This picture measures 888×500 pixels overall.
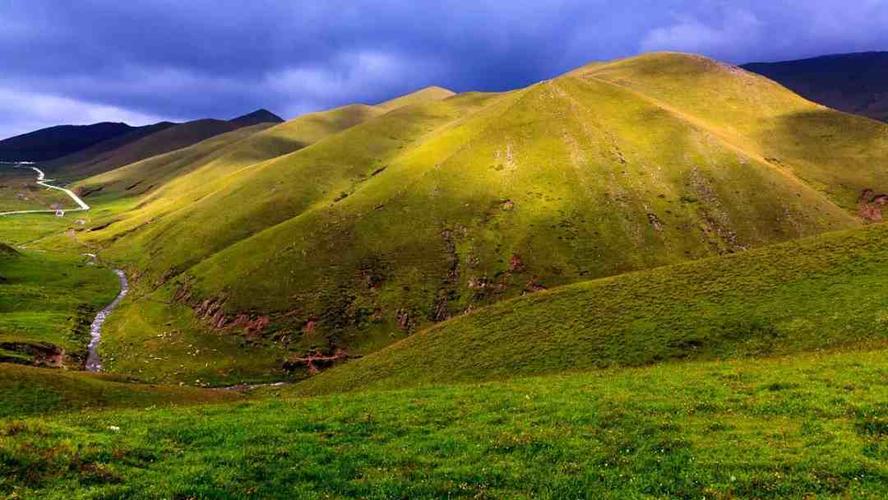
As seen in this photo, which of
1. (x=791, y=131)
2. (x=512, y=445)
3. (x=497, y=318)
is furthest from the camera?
(x=791, y=131)

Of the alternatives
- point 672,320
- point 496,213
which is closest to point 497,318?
point 672,320

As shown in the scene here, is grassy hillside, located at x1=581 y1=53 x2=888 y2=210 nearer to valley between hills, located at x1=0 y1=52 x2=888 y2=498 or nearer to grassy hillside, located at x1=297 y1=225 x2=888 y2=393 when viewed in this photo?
valley between hills, located at x1=0 y1=52 x2=888 y2=498

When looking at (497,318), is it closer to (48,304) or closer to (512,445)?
(512,445)

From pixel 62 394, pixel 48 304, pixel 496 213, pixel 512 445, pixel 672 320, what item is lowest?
pixel 48 304

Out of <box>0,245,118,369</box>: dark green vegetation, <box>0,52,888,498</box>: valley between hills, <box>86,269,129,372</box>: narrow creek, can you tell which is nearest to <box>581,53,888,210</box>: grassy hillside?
<box>0,52,888,498</box>: valley between hills

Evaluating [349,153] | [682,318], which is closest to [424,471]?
[682,318]

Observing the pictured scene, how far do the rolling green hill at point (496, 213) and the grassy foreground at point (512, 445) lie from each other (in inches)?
2394

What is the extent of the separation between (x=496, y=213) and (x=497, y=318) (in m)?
62.2

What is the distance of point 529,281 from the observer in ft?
319

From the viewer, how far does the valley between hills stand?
18391 mm

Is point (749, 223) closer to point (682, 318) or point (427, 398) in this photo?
point (682, 318)

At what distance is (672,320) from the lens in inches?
1775

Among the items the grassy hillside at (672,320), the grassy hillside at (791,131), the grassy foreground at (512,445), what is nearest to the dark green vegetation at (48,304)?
the grassy hillside at (672,320)

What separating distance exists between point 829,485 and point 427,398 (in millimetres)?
18751
